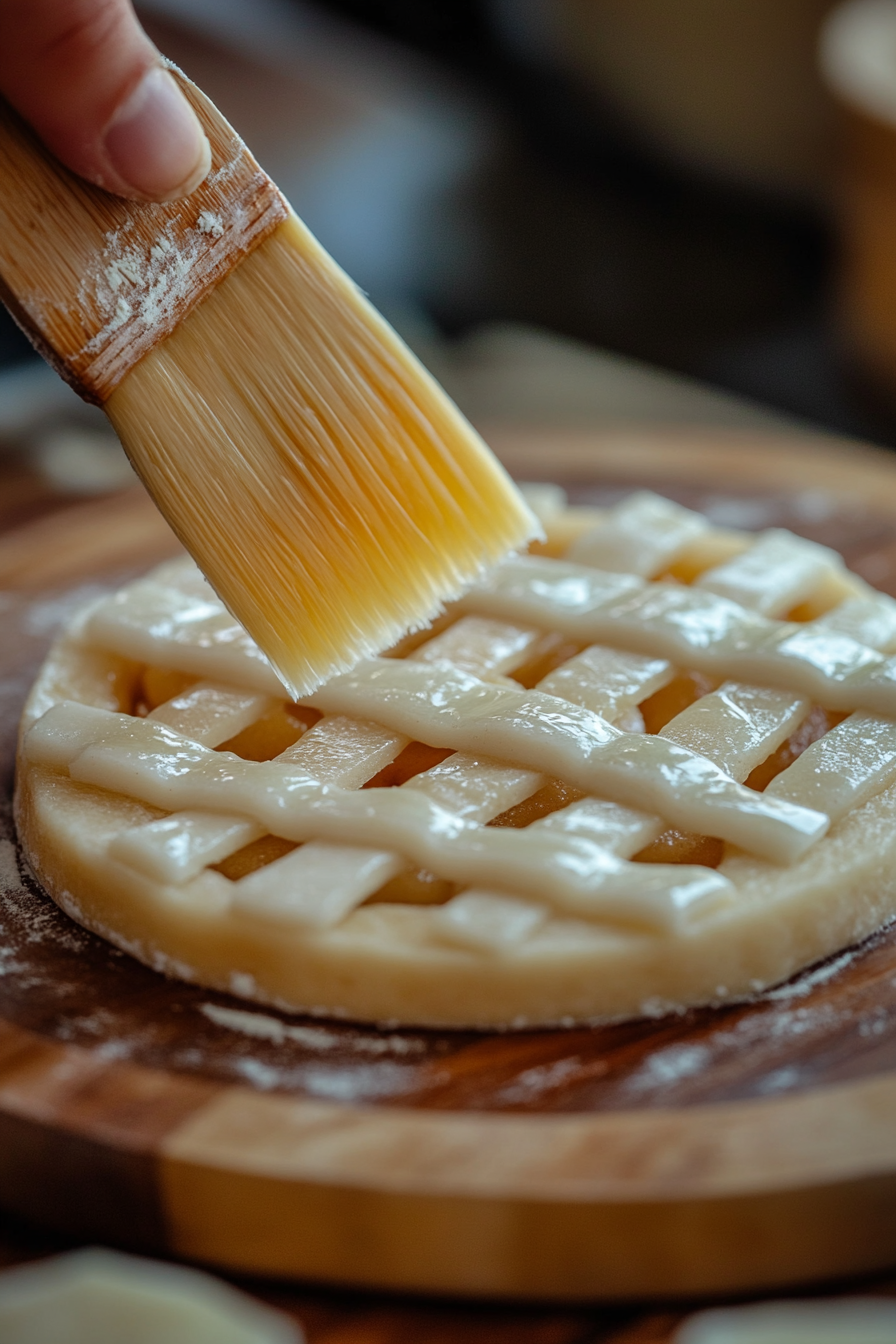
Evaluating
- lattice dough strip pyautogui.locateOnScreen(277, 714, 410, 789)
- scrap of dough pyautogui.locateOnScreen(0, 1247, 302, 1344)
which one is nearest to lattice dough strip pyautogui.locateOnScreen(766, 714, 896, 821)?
lattice dough strip pyautogui.locateOnScreen(277, 714, 410, 789)

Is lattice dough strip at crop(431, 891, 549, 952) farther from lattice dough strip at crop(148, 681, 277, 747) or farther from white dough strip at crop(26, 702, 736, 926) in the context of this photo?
lattice dough strip at crop(148, 681, 277, 747)

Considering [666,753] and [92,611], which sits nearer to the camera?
[666,753]

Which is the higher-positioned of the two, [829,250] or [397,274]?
[397,274]

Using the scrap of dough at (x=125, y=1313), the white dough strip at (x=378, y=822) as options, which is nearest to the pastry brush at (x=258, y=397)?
the white dough strip at (x=378, y=822)

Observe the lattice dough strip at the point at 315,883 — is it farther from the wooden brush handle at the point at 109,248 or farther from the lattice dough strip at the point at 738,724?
the wooden brush handle at the point at 109,248

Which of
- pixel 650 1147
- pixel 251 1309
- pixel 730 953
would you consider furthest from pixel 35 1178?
pixel 730 953

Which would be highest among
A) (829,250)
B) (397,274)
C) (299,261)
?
(299,261)

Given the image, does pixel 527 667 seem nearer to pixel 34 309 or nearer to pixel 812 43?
pixel 34 309
